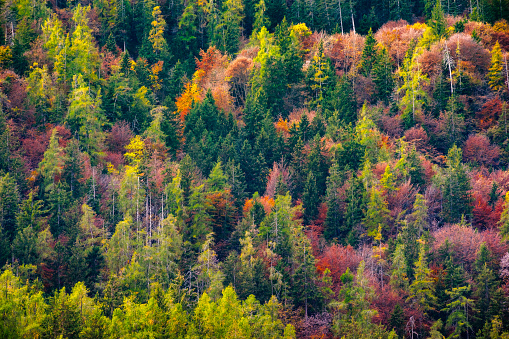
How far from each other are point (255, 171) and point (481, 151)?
2428cm

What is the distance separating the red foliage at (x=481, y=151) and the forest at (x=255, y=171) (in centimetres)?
22

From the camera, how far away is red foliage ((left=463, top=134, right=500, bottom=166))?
7462 cm

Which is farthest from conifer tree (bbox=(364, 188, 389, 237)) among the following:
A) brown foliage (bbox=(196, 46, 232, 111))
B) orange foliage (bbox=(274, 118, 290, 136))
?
brown foliage (bbox=(196, 46, 232, 111))

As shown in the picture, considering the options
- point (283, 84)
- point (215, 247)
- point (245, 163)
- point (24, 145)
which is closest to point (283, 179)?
point (245, 163)

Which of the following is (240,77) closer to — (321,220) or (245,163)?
(245,163)

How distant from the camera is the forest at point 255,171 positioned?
2172 inches

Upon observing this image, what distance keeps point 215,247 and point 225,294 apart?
1157cm

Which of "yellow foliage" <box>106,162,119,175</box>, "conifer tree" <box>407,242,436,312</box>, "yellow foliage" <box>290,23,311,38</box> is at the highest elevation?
"yellow foliage" <box>290,23,311,38</box>

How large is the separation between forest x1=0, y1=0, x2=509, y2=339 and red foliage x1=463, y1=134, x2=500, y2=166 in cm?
22

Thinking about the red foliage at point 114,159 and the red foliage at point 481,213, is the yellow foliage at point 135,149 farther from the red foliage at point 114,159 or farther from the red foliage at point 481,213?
the red foliage at point 481,213

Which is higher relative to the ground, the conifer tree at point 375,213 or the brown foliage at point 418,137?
the brown foliage at point 418,137

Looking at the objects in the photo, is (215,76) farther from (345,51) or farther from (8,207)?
(8,207)

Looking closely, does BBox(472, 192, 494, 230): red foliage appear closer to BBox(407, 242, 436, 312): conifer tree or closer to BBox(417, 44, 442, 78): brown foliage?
BBox(407, 242, 436, 312): conifer tree

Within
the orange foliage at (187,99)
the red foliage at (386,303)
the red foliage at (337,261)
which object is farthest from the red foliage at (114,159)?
the red foliage at (386,303)
